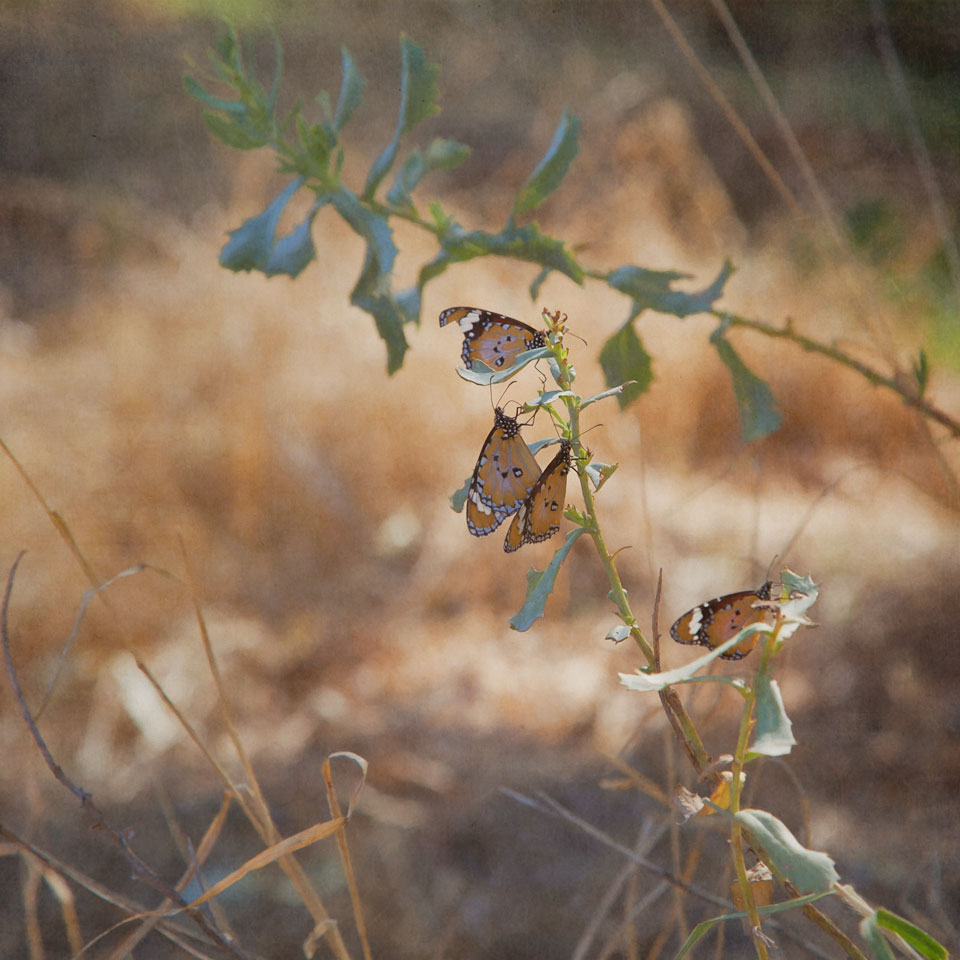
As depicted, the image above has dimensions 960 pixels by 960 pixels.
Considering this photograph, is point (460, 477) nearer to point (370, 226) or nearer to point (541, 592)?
point (370, 226)

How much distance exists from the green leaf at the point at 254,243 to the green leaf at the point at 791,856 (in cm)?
48

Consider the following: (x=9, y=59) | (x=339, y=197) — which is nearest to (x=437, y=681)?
(x=339, y=197)

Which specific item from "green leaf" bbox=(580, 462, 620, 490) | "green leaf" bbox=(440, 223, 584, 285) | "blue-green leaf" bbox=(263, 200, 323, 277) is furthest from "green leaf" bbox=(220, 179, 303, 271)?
"green leaf" bbox=(580, 462, 620, 490)

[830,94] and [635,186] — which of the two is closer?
[635,186]

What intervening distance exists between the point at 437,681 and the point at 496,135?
2.13 m

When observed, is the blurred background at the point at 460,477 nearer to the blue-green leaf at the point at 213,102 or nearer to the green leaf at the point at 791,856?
the green leaf at the point at 791,856

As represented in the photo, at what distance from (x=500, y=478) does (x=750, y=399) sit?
29 cm

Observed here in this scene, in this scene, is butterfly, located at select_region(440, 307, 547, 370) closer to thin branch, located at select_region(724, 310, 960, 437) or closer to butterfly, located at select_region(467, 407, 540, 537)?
butterfly, located at select_region(467, 407, 540, 537)

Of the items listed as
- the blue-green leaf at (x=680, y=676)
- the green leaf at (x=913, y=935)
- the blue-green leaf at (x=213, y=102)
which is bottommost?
the green leaf at (x=913, y=935)

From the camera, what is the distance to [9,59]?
2092mm

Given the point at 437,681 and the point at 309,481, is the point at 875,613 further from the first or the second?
the point at 309,481

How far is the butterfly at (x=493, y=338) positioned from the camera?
43 centimetres

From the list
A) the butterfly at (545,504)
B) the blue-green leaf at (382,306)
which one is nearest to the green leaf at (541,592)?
the butterfly at (545,504)

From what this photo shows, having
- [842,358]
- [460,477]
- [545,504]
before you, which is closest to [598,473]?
[545,504]
